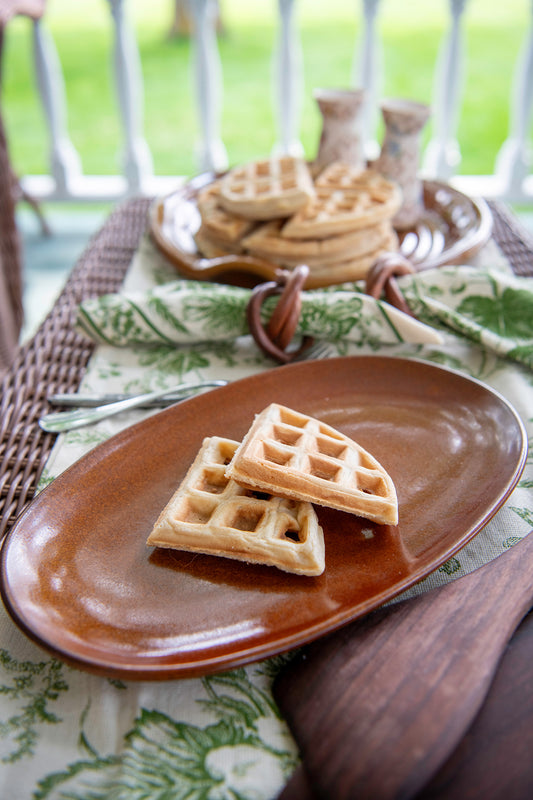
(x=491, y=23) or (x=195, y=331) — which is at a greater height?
(x=491, y=23)

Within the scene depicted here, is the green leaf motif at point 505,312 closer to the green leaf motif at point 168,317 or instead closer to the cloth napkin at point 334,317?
the cloth napkin at point 334,317

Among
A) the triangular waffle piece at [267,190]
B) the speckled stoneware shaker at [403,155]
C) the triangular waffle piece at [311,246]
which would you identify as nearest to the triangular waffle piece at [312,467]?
the triangular waffle piece at [311,246]

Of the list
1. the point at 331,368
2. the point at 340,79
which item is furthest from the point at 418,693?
the point at 340,79

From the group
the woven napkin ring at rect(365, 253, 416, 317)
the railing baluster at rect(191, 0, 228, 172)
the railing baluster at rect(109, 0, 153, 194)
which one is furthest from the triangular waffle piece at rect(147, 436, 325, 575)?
the railing baluster at rect(109, 0, 153, 194)

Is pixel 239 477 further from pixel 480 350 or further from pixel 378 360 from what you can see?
pixel 480 350

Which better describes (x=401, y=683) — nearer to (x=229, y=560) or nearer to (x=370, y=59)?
(x=229, y=560)

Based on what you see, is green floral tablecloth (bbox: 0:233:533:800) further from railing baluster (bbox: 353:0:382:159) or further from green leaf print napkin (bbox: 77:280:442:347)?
railing baluster (bbox: 353:0:382:159)
